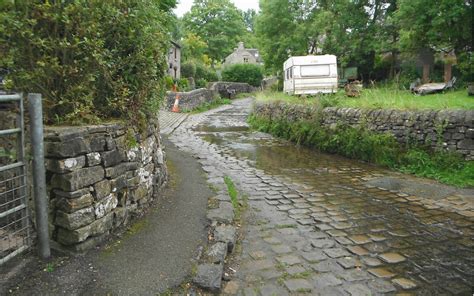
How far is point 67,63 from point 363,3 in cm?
2230

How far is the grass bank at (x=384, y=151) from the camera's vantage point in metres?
7.28

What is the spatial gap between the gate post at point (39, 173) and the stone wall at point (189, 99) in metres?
17.1

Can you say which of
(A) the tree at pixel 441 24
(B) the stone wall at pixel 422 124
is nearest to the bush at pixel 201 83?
(A) the tree at pixel 441 24

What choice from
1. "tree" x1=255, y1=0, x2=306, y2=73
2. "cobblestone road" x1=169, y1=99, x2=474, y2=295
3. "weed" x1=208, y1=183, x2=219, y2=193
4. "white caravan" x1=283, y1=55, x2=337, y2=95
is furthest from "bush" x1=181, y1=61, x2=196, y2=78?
"weed" x1=208, y1=183, x2=219, y2=193

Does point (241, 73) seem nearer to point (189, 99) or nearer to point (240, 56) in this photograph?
point (240, 56)

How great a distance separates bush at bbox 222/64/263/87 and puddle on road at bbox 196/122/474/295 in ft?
112

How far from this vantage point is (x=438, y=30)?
474 inches

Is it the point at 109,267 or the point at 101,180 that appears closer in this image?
the point at 109,267

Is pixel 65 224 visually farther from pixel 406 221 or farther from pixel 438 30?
pixel 438 30

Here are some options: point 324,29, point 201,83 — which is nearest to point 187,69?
point 201,83

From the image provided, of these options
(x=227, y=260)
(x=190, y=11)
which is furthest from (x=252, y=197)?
(x=190, y=11)

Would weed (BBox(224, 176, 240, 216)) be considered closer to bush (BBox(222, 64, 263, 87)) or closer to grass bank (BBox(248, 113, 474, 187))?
grass bank (BBox(248, 113, 474, 187))

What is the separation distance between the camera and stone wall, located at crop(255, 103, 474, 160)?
7.35 metres

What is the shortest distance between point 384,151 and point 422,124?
105cm
